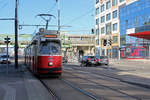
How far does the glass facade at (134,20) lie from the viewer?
52.4 metres

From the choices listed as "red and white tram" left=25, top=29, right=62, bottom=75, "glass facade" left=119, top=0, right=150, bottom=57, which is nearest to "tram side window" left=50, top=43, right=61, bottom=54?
"red and white tram" left=25, top=29, right=62, bottom=75

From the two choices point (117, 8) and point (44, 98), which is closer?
point (44, 98)

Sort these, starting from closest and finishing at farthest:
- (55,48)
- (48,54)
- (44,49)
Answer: (48,54)
(44,49)
(55,48)

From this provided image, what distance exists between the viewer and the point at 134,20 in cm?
5703

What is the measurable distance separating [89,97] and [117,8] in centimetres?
5924

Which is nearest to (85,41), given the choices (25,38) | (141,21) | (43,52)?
(25,38)

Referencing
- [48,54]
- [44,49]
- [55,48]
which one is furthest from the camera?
[55,48]

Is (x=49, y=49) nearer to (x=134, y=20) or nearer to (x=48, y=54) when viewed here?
(x=48, y=54)

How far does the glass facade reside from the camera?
172 feet

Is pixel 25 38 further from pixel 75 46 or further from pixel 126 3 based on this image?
pixel 126 3

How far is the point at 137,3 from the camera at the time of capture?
182 feet

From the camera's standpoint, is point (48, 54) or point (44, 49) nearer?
point (48, 54)

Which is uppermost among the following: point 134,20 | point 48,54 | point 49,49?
point 134,20

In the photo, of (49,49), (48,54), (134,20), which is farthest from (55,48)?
(134,20)
